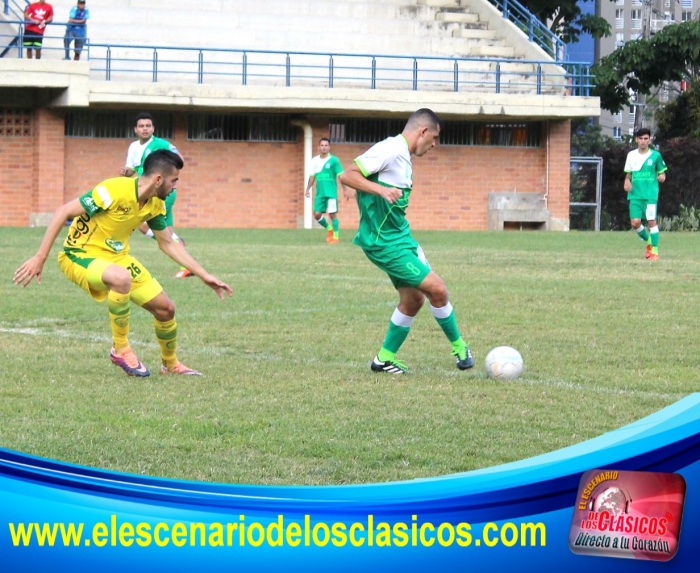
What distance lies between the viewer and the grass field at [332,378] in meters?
4.96

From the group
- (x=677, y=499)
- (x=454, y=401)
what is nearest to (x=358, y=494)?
(x=677, y=499)

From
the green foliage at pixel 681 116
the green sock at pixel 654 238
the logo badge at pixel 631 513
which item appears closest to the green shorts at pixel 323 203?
the green sock at pixel 654 238

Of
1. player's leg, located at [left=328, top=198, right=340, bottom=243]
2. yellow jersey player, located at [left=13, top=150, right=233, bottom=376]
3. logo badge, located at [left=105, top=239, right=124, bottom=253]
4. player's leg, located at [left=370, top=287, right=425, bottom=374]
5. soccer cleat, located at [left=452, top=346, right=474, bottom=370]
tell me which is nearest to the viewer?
yellow jersey player, located at [left=13, top=150, right=233, bottom=376]

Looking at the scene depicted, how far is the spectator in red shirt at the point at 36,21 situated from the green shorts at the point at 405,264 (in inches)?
918

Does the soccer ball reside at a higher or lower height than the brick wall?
lower

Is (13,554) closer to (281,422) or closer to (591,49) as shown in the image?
(281,422)

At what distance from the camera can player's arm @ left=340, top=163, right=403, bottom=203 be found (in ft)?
23.2

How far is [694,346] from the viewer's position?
8.78 m

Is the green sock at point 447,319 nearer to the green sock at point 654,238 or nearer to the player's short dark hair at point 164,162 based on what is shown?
the player's short dark hair at point 164,162

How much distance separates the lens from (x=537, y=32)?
3681 cm

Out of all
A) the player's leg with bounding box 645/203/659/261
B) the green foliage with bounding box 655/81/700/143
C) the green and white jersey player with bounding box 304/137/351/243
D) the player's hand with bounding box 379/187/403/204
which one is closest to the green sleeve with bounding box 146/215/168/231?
the player's hand with bounding box 379/187/403/204

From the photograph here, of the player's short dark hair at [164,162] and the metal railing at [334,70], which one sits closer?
the player's short dark hair at [164,162]

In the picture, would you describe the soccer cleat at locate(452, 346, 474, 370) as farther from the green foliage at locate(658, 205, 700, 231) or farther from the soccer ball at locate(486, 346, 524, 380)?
the green foliage at locate(658, 205, 700, 231)

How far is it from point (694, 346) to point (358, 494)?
764 cm
